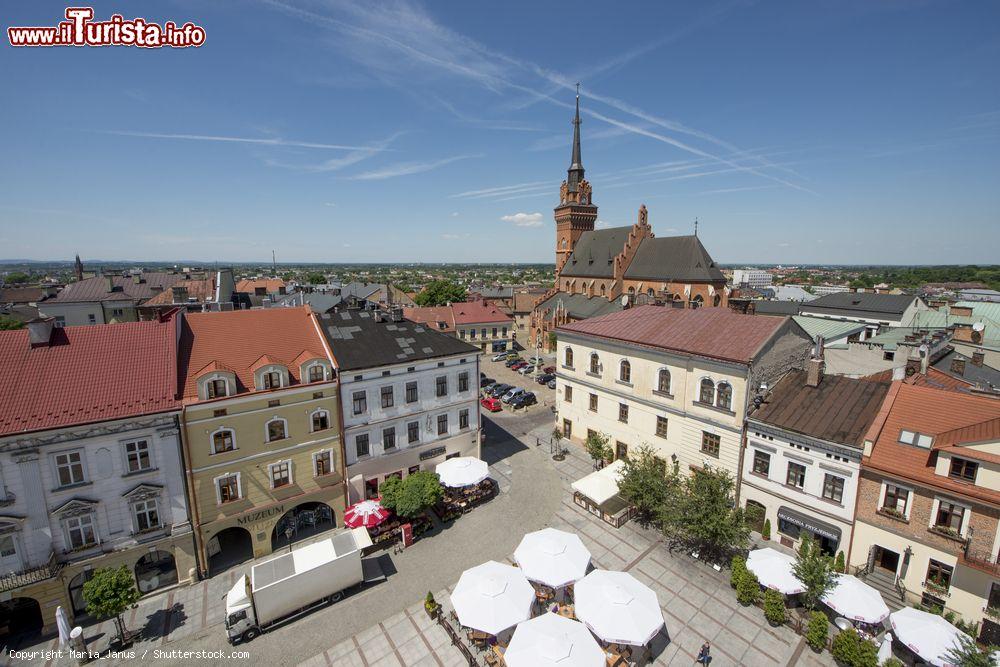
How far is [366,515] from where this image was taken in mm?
25125

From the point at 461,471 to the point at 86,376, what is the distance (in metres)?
21.4

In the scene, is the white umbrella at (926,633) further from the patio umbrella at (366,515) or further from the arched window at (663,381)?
the patio umbrella at (366,515)

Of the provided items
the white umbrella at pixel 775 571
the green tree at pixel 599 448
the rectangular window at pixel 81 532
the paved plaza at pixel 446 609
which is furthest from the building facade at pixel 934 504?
the rectangular window at pixel 81 532

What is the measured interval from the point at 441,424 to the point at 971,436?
2869 centimetres

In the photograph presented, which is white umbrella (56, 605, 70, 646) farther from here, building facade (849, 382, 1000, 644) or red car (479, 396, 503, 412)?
building facade (849, 382, 1000, 644)

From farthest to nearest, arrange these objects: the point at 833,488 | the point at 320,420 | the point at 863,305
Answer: the point at 863,305
the point at 320,420
the point at 833,488

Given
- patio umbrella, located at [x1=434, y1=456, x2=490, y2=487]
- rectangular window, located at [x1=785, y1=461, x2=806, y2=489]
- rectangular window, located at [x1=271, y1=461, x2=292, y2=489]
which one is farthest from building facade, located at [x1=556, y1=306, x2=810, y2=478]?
rectangular window, located at [x1=271, y1=461, x2=292, y2=489]

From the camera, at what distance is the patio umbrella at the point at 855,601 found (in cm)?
1798

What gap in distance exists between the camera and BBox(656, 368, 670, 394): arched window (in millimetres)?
30209

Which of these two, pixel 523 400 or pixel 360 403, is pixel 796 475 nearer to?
pixel 360 403

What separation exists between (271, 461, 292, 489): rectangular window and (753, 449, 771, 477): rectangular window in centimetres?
2841

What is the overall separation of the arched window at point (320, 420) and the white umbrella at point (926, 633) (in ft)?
96.7

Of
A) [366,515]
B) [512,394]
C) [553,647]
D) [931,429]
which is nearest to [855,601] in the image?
[931,429]

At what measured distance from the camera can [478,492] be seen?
30.7 metres
